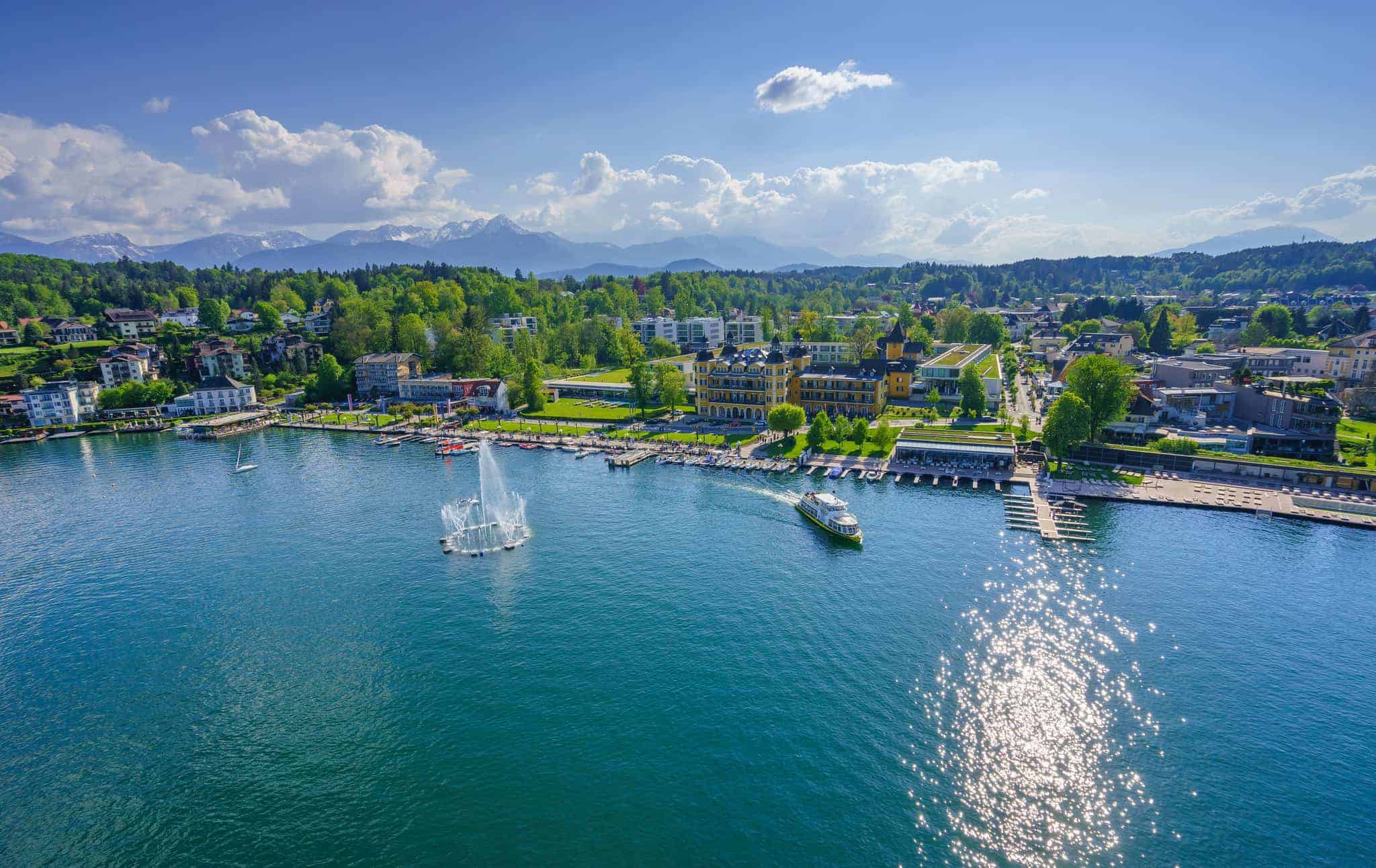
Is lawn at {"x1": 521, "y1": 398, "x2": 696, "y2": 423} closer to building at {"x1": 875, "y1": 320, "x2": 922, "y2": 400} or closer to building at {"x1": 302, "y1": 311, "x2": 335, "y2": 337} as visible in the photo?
building at {"x1": 875, "y1": 320, "x2": 922, "y2": 400}

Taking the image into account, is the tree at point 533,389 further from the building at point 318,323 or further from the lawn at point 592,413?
the building at point 318,323

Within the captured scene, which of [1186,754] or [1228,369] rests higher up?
[1228,369]

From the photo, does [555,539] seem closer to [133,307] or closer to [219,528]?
[219,528]

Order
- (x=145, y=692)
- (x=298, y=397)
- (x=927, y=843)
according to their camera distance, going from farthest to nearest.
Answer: (x=298, y=397), (x=145, y=692), (x=927, y=843)

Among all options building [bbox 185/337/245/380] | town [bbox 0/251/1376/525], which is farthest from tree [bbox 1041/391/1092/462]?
building [bbox 185/337/245/380]

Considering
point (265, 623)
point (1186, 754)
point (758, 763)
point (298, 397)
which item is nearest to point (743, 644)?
point (758, 763)

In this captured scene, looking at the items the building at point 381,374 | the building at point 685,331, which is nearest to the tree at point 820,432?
the building at point 381,374
